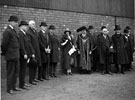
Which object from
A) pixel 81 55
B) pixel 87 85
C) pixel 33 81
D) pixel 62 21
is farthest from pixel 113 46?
pixel 33 81

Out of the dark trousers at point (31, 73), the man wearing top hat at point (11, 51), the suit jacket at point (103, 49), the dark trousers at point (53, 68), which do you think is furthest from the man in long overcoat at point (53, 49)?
the man wearing top hat at point (11, 51)

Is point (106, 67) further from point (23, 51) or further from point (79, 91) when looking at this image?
point (23, 51)

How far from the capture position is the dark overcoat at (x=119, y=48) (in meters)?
9.79

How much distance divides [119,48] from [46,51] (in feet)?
10.9

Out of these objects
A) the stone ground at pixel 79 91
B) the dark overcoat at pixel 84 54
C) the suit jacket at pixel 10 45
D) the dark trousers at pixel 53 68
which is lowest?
the stone ground at pixel 79 91

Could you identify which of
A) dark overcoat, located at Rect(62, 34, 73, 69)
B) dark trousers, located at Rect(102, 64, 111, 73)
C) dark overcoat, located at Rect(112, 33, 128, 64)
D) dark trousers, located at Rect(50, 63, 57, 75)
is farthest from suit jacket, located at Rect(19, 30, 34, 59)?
dark overcoat, located at Rect(112, 33, 128, 64)

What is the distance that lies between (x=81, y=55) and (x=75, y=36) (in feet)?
3.46

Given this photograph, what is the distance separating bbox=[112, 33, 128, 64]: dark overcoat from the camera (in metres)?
9.79

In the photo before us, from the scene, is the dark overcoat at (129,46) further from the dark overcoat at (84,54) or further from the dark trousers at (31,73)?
the dark trousers at (31,73)

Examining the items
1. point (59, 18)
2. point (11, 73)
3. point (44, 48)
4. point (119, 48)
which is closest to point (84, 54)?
point (119, 48)

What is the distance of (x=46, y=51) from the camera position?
26.7 ft

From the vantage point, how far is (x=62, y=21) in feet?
32.3

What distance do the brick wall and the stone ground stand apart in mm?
2324

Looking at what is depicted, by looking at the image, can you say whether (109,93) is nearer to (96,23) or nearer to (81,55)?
(81,55)
